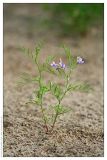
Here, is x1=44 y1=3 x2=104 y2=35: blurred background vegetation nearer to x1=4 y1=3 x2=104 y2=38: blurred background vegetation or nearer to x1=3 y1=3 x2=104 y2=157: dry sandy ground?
x1=4 y1=3 x2=104 y2=38: blurred background vegetation

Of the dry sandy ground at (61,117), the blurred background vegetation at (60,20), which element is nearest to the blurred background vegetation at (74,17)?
the blurred background vegetation at (60,20)

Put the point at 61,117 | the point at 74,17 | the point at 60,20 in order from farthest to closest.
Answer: the point at 60,20 → the point at 74,17 → the point at 61,117

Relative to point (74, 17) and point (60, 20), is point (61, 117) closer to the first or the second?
point (74, 17)

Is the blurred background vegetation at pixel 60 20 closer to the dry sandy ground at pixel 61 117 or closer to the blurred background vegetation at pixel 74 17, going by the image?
the blurred background vegetation at pixel 74 17

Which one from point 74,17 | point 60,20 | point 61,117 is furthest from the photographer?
point 60,20

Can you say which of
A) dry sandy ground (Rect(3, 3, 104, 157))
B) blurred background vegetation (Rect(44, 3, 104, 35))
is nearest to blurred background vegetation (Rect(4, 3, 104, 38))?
blurred background vegetation (Rect(44, 3, 104, 35))

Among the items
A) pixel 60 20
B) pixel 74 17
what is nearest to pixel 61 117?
pixel 74 17
